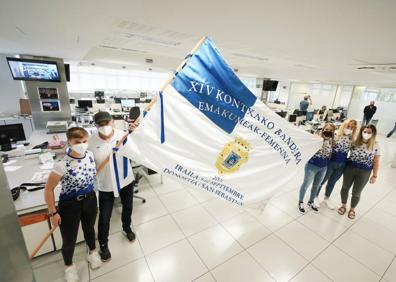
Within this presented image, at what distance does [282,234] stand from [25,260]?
2749 mm

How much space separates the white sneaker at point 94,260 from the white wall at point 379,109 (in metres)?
13.9

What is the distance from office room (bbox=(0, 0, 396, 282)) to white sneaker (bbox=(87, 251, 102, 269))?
2 centimetres

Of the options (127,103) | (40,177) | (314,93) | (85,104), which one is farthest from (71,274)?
(314,93)

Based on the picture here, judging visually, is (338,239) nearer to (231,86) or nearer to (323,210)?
(323,210)

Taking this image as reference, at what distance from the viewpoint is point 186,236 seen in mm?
2498

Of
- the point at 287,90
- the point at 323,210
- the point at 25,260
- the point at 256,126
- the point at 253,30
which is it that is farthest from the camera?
the point at 287,90

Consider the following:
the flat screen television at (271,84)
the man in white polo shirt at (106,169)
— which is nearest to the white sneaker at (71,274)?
the man in white polo shirt at (106,169)

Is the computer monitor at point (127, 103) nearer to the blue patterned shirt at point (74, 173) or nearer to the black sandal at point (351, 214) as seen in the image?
the blue patterned shirt at point (74, 173)

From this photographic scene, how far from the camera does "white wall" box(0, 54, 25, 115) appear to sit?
18.7 feet

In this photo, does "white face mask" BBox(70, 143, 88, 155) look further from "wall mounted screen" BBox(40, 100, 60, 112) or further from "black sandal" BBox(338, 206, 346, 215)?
"wall mounted screen" BBox(40, 100, 60, 112)

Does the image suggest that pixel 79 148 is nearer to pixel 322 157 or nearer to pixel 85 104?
pixel 322 157

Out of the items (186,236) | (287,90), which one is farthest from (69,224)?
(287,90)

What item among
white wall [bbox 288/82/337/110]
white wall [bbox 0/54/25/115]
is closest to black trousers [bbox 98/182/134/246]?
white wall [bbox 0/54/25/115]

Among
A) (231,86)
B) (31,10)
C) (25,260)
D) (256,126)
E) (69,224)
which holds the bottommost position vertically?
(69,224)
